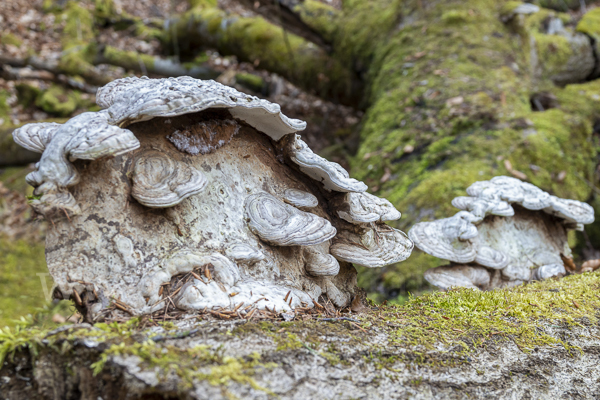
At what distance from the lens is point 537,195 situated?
3250 millimetres

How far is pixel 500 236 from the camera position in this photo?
3.34 meters

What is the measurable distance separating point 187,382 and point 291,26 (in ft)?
27.0

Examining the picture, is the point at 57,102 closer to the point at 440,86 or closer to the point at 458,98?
the point at 440,86

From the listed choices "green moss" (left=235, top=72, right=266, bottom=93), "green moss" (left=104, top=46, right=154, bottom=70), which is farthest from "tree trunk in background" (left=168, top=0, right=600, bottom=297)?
"green moss" (left=104, top=46, right=154, bottom=70)

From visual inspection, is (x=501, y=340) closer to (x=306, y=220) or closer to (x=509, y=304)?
(x=509, y=304)

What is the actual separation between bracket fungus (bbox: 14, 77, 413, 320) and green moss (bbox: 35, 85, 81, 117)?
732cm

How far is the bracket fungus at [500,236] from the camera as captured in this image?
3.10 metres

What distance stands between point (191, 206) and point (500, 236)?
250cm

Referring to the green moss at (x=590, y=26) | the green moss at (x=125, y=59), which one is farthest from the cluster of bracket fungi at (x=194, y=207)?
the green moss at (x=125, y=59)

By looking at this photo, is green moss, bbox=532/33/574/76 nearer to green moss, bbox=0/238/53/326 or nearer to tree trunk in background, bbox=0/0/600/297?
tree trunk in background, bbox=0/0/600/297

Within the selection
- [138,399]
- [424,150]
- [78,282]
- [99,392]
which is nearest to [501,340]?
[138,399]

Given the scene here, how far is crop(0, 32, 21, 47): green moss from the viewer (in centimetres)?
976

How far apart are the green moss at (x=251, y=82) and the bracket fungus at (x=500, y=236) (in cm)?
784

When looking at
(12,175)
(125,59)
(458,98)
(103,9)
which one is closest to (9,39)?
(125,59)
